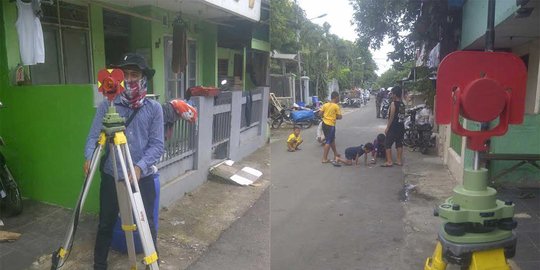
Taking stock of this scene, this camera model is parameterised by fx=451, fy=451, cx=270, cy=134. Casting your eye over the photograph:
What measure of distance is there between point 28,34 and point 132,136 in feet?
7.17

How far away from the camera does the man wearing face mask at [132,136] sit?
104 inches

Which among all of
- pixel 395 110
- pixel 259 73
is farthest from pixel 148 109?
pixel 259 73

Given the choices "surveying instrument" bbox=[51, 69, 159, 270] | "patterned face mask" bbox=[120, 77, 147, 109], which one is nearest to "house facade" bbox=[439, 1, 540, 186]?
"patterned face mask" bbox=[120, 77, 147, 109]

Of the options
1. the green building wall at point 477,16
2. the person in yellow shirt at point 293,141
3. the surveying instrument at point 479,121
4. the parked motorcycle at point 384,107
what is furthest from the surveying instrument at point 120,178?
the parked motorcycle at point 384,107

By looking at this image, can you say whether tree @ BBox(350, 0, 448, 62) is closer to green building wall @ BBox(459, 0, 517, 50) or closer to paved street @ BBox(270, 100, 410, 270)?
green building wall @ BBox(459, 0, 517, 50)

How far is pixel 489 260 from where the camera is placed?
188cm

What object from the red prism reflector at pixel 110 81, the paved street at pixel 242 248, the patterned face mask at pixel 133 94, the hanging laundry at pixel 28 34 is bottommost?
the paved street at pixel 242 248

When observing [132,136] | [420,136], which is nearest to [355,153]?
[420,136]

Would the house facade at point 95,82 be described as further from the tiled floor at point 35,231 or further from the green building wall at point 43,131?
the tiled floor at point 35,231

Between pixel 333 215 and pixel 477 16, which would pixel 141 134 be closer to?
pixel 333 215

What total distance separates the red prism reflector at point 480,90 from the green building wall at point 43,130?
2.80 metres

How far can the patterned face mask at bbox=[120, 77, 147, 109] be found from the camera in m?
2.68

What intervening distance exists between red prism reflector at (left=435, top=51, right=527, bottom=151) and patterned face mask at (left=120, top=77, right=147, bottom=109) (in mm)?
1710

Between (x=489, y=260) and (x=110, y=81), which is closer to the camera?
(x=489, y=260)
